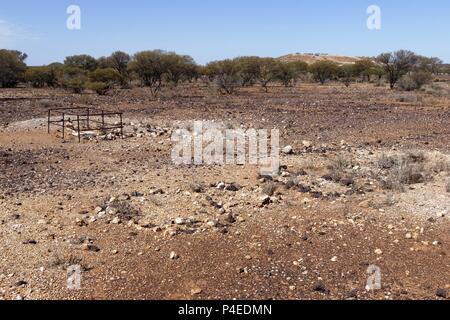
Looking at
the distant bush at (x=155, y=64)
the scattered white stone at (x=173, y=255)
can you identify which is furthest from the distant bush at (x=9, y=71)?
the scattered white stone at (x=173, y=255)

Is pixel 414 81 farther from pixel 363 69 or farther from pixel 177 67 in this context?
pixel 177 67

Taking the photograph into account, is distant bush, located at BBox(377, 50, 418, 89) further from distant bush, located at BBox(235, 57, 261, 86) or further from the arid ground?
the arid ground

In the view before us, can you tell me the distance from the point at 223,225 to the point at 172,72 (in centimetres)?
3836

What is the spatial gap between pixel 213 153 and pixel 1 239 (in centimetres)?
596

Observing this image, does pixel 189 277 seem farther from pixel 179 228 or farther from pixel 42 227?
pixel 42 227

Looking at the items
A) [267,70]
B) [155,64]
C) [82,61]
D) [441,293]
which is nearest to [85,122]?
[441,293]

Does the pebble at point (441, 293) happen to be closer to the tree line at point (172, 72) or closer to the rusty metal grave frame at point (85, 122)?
the rusty metal grave frame at point (85, 122)

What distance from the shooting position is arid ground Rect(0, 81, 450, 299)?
5.10m

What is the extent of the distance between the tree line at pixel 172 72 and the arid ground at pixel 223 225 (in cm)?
2400

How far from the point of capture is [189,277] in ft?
17.2

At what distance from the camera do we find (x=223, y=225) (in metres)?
6.55

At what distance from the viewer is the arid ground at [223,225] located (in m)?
5.10

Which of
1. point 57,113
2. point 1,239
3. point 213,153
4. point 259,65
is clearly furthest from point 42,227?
point 259,65
